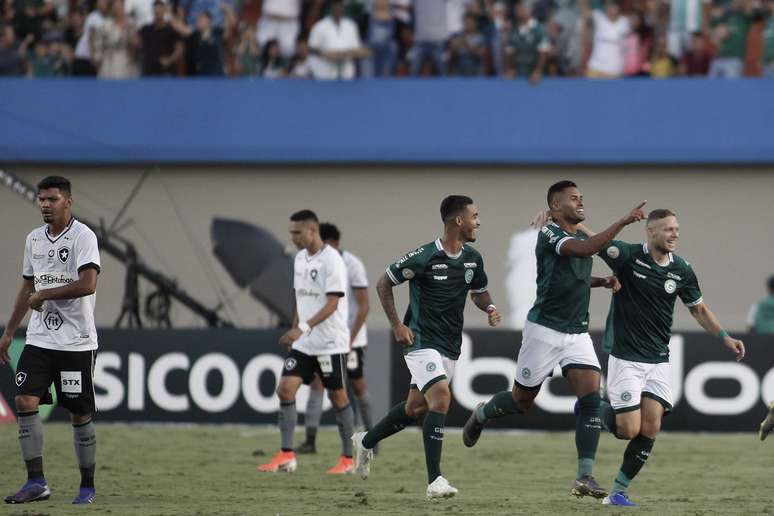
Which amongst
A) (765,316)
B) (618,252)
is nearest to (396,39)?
(765,316)

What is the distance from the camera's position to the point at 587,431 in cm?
1030

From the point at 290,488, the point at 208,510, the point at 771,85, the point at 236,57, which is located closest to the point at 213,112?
the point at 236,57

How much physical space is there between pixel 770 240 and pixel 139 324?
9.38m

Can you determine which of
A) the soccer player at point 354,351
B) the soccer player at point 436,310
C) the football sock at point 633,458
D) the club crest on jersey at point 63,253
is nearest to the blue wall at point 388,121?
the soccer player at point 354,351

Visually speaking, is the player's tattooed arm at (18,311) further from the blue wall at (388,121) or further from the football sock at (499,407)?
the blue wall at (388,121)

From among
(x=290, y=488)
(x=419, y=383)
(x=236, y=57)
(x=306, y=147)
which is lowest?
(x=290, y=488)

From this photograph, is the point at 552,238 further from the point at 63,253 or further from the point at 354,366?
the point at 354,366

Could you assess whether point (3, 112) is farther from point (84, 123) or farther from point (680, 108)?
point (680, 108)

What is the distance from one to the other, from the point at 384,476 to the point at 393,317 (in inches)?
104

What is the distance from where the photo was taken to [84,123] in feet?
69.9

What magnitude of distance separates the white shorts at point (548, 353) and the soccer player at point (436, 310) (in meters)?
0.31

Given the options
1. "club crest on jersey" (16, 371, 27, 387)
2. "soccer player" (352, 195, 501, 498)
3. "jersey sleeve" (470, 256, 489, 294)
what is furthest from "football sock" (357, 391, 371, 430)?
"club crest on jersey" (16, 371, 27, 387)

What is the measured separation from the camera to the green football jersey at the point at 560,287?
10398 millimetres

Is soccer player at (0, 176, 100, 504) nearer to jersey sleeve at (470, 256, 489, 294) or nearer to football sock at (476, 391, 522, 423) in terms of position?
jersey sleeve at (470, 256, 489, 294)
